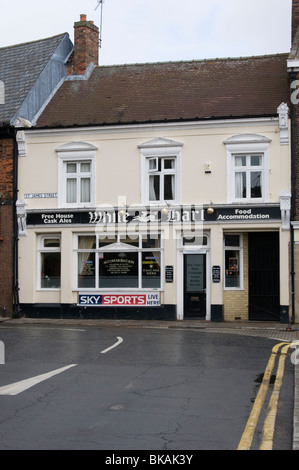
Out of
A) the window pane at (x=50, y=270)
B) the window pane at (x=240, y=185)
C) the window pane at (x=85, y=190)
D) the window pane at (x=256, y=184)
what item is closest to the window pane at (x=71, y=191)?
the window pane at (x=85, y=190)

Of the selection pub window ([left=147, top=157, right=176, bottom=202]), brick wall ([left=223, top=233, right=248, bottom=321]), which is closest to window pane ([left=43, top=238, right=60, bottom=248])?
pub window ([left=147, top=157, right=176, bottom=202])

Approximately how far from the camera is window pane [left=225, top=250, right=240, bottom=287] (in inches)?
847

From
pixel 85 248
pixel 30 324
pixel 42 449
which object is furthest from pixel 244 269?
pixel 42 449

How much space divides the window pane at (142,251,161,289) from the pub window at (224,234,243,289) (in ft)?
7.86

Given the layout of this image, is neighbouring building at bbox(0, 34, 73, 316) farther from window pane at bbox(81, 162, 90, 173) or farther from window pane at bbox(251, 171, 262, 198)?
window pane at bbox(251, 171, 262, 198)

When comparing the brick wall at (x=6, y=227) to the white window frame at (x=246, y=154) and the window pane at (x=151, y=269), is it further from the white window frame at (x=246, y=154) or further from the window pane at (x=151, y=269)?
the white window frame at (x=246, y=154)

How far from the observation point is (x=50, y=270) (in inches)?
892

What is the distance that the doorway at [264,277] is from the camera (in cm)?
2114

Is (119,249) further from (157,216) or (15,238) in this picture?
(15,238)

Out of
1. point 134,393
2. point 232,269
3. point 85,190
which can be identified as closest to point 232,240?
point 232,269

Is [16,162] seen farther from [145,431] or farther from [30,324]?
[145,431]

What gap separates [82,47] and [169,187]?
8.23 metres

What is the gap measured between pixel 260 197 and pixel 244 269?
8.71 ft
